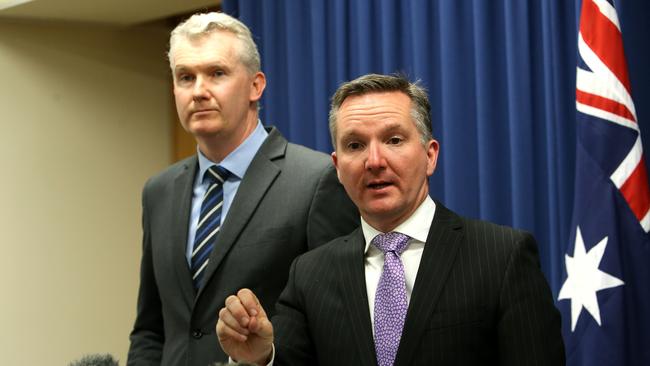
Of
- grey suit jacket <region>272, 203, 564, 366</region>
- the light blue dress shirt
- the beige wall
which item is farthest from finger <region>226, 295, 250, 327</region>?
the beige wall

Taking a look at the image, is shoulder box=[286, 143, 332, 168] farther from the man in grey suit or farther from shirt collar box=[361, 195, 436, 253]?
shirt collar box=[361, 195, 436, 253]

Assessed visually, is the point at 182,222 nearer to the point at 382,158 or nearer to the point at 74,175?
the point at 382,158

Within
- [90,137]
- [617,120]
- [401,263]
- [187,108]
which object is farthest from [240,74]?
[90,137]

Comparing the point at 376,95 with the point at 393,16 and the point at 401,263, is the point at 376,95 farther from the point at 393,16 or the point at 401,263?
the point at 393,16

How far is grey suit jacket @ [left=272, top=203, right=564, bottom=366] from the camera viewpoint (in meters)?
1.80

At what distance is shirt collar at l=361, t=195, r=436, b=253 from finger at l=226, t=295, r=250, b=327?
1.16 feet

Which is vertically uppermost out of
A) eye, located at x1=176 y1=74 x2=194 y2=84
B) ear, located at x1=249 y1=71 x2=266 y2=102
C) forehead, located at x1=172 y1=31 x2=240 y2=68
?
forehead, located at x1=172 y1=31 x2=240 y2=68

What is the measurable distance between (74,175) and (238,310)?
3.39 metres

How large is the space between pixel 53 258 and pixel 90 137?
0.64 m

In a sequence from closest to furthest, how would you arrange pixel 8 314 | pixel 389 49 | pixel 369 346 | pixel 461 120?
pixel 369 346
pixel 461 120
pixel 389 49
pixel 8 314

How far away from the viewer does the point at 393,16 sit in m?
3.77

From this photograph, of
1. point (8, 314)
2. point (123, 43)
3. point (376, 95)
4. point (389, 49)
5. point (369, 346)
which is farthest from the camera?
point (123, 43)

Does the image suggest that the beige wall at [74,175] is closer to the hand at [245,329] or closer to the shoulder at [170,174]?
the shoulder at [170,174]

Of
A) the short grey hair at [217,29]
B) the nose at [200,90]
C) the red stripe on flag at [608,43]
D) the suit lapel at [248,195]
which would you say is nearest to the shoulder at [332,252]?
the suit lapel at [248,195]
